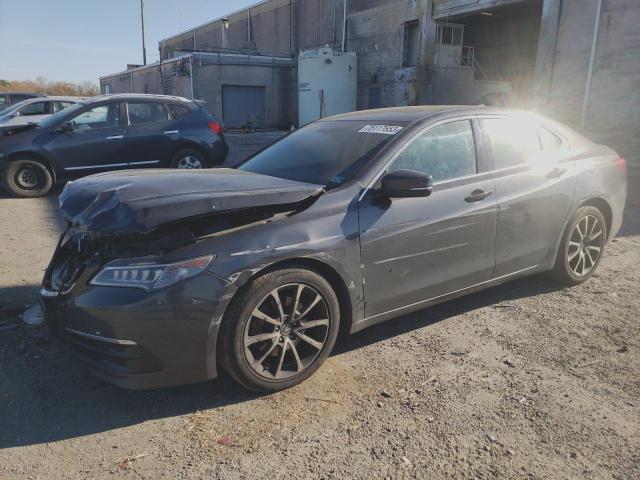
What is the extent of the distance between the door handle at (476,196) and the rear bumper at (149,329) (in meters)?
1.98

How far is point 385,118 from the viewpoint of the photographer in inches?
158

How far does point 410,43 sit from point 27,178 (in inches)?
667

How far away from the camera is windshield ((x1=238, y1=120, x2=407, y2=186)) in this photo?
359 cm

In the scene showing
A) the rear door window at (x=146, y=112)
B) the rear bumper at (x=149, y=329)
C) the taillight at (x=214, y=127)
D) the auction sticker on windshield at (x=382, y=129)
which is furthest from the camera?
the taillight at (x=214, y=127)

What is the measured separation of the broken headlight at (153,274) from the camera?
269 cm

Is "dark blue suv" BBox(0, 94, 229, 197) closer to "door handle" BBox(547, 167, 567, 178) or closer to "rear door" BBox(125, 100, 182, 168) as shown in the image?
"rear door" BBox(125, 100, 182, 168)

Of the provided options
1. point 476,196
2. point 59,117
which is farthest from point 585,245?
point 59,117

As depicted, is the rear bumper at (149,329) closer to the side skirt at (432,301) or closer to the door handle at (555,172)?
the side skirt at (432,301)

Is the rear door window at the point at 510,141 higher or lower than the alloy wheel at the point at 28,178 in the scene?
higher

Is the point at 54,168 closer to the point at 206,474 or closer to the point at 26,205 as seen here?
the point at 26,205

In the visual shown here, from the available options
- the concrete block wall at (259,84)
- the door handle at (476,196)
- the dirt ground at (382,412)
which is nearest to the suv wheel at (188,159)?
the dirt ground at (382,412)

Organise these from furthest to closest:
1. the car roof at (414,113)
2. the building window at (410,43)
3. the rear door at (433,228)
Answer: the building window at (410,43), the car roof at (414,113), the rear door at (433,228)

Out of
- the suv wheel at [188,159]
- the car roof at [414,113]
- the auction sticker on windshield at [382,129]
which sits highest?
the car roof at [414,113]

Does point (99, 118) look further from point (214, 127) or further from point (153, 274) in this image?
point (153, 274)
